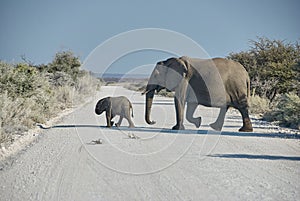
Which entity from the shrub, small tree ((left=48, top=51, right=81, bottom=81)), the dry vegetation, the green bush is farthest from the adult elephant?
small tree ((left=48, top=51, right=81, bottom=81))

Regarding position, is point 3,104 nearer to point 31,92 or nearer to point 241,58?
point 31,92

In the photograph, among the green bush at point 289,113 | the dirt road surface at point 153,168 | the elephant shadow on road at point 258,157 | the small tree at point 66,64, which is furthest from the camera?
the small tree at point 66,64

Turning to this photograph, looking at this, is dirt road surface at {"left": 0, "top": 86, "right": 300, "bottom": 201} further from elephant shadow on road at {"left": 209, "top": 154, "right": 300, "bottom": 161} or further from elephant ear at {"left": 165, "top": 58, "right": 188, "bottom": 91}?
elephant ear at {"left": 165, "top": 58, "right": 188, "bottom": 91}

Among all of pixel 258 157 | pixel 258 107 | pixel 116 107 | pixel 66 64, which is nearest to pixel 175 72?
pixel 116 107

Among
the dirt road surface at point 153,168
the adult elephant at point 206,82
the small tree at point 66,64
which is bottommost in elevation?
the dirt road surface at point 153,168

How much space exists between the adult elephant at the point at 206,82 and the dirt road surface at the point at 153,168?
74.2 inches

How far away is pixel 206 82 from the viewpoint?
13805mm

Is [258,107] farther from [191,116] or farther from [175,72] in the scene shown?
[175,72]

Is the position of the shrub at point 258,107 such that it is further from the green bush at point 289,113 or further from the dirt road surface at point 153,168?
the dirt road surface at point 153,168

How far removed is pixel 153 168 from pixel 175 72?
6.25m

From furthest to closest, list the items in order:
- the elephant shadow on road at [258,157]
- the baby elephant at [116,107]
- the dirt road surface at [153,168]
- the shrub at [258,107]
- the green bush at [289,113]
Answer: the shrub at [258,107] < the green bush at [289,113] < the baby elephant at [116,107] < the elephant shadow on road at [258,157] < the dirt road surface at [153,168]

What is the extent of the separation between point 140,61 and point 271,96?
19.0 m

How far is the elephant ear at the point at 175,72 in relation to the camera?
1350 centimetres

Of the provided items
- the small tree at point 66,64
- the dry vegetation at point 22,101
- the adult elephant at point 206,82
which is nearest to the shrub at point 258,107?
the adult elephant at point 206,82
